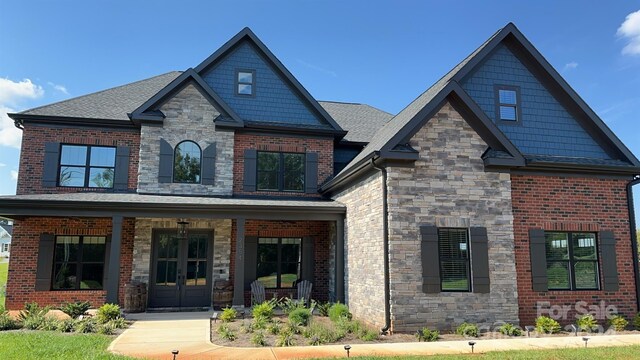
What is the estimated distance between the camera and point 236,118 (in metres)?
14.4

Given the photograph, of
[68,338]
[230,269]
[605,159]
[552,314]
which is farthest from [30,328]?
[605,159]

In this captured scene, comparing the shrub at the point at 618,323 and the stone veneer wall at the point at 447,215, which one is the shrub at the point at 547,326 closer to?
the stone veneer wall at the point at 447,215

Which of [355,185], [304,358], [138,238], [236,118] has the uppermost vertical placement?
[236,118]

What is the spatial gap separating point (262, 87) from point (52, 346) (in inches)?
412

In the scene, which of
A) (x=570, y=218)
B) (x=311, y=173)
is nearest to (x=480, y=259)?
(x=570, y=218)

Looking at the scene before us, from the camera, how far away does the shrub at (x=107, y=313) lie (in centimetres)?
1051

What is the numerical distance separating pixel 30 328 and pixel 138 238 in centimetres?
413

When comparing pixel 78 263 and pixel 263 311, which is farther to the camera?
pixel 78 263

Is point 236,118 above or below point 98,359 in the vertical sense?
above

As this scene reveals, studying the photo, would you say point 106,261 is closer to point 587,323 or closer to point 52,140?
point 52,140

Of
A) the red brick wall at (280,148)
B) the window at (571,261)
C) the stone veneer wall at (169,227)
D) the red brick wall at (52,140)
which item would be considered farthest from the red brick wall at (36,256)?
the window at (571,261)

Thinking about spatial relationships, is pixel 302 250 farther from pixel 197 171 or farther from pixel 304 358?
pixel 304 358

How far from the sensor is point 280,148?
15141 millimetres

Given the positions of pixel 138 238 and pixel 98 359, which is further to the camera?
pixel 138 238
